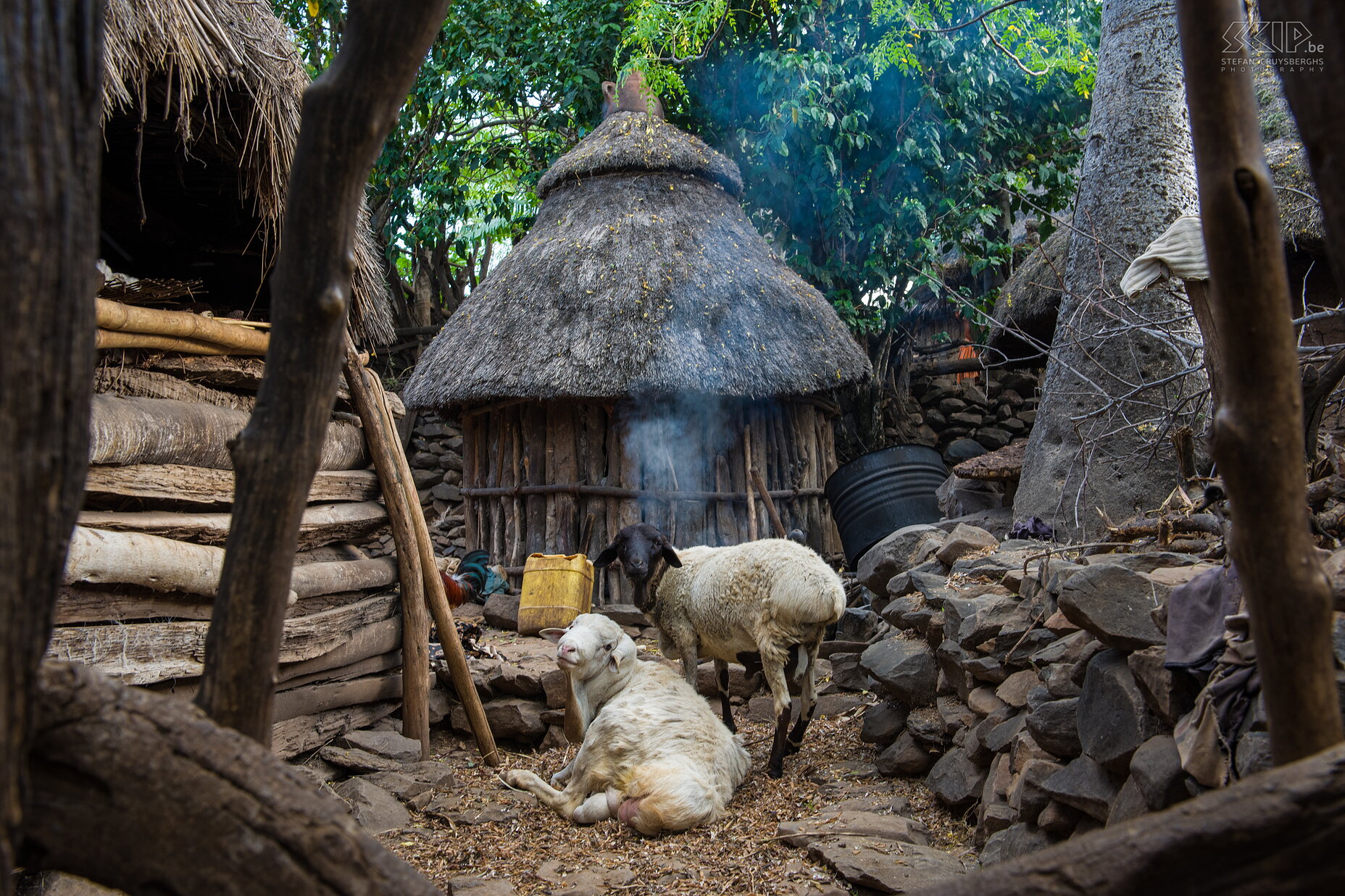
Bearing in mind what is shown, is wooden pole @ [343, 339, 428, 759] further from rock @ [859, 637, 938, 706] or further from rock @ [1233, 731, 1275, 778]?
rock @ [1233, 731, 1275, 778]

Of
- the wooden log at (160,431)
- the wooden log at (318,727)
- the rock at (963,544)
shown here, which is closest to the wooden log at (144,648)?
the wooden log at (318,727)

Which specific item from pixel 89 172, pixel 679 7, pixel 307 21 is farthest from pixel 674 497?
pixel 307 21

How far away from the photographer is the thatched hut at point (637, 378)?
352 inches

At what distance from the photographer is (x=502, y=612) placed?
27.8ft

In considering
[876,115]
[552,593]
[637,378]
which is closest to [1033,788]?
[552,593]

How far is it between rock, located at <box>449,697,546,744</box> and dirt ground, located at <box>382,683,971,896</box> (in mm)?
675

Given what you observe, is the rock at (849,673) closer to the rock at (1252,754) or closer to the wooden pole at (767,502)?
the wooden pole at (767,502)

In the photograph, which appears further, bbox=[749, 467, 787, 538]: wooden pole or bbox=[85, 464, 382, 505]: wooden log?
bbox=[749, 467, 787, 538]: wooden pole

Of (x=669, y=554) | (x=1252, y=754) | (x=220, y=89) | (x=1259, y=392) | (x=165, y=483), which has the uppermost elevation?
(x=220, y=89)

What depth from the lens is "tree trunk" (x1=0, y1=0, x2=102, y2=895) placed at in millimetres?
1133

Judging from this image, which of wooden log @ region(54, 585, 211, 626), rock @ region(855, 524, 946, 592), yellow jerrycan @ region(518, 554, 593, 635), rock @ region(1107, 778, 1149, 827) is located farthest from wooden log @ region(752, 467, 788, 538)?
rock @ region(1107, 778, 1149, 827)

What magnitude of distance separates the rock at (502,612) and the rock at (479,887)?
4769mm

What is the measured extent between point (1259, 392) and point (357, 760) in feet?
15.1

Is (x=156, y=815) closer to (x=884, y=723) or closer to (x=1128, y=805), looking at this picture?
(x=1128, y=805)
